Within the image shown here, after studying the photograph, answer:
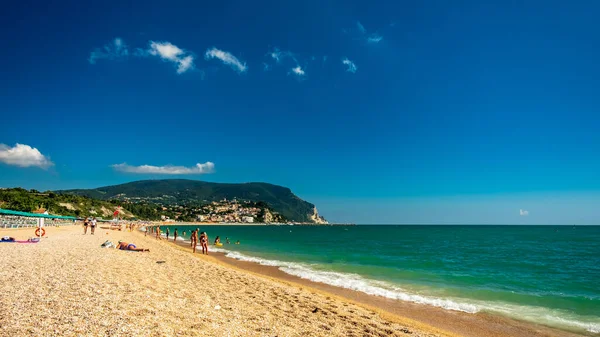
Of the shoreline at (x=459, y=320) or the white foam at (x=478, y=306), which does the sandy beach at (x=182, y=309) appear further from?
the white foam at (x=478, y=306)

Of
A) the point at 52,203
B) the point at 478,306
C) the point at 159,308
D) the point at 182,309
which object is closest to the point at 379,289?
the point at 478,306

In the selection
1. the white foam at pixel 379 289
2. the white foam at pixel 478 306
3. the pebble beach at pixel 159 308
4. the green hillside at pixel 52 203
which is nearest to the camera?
the pebble beach at pixel 159 308

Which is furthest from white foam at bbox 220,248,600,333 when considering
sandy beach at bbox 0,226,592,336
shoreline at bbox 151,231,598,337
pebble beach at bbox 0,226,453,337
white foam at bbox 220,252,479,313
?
pebble beach at bbox 0,226,453,337

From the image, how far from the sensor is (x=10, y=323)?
5629 mm

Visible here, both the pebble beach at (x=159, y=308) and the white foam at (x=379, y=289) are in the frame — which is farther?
the white foam at (x=379, y=289)

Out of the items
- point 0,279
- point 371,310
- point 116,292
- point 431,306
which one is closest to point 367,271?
point 431,306

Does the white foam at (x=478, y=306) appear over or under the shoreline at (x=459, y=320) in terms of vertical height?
under

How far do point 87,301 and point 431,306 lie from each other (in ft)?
37.9

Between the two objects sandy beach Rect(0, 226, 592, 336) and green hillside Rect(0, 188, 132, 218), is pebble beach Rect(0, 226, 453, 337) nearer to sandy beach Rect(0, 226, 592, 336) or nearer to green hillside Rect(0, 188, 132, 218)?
sandy beach Rect(0, 226, 592, 336)

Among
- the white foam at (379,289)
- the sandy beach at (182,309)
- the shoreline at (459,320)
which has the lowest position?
the white foam at (379,289)

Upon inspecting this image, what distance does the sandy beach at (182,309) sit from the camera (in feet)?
19.8

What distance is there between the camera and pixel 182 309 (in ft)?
25.0

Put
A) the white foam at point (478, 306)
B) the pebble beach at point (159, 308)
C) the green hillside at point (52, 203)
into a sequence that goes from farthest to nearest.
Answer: the green hillside at point (52, 203) < the white foam at point (478, 306) < the pebble beach at point (159, 308)

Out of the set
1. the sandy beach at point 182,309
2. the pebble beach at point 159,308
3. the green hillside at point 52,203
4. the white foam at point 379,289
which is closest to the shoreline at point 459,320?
the sandy beach at point 182,309
